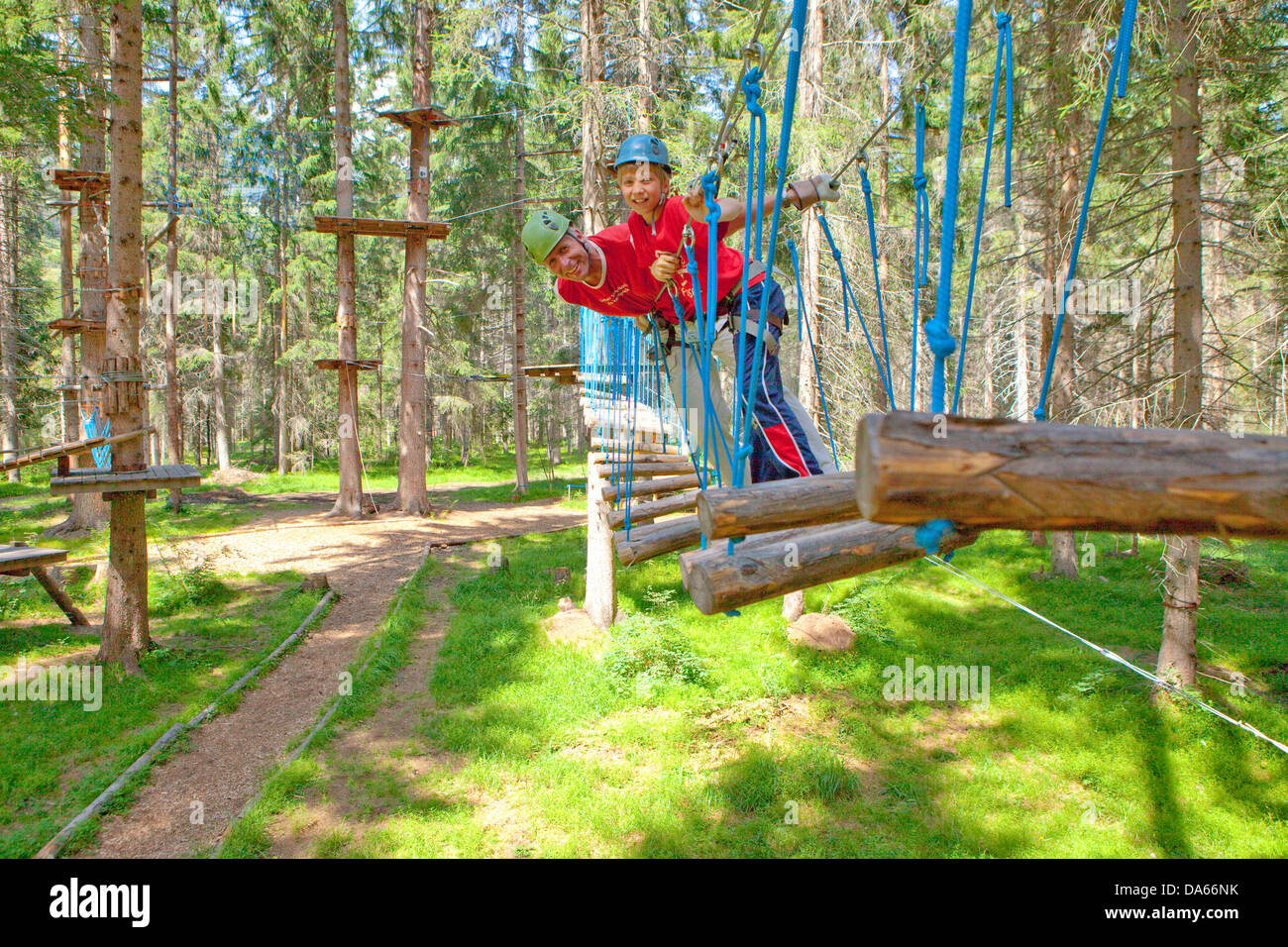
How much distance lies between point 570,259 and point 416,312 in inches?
446

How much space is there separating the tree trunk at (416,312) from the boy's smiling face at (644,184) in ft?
35.7

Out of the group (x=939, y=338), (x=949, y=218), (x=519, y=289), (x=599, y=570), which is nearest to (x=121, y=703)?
(x=599, y=570)

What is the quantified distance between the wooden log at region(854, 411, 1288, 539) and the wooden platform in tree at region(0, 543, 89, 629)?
290 inches

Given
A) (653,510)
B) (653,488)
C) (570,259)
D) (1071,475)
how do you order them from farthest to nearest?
(653,488)
(653,510)
(570,259)
(1071,475)

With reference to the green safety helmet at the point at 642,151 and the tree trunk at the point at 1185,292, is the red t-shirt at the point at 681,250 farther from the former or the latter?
the tree trunk at the point at 1185,292

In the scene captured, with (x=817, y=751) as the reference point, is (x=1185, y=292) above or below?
above

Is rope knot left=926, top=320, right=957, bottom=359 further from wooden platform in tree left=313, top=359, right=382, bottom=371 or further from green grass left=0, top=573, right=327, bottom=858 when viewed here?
wooden platform in tree left=313, top=359, right=382, bottom=371

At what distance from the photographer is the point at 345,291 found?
13266 mm

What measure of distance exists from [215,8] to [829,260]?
15782 millimetres

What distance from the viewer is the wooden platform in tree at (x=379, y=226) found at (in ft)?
39.4

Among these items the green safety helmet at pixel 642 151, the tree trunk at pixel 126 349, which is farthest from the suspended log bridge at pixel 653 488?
the tree trunk at pixel 126 349

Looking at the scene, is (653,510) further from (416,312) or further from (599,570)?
(416,312)

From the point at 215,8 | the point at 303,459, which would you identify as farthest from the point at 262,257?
the point at 215,8

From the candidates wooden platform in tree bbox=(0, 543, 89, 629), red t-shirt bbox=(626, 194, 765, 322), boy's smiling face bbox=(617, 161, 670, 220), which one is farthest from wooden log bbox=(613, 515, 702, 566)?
wooden platform in tree bbox=(0, 543, 89, 629)
